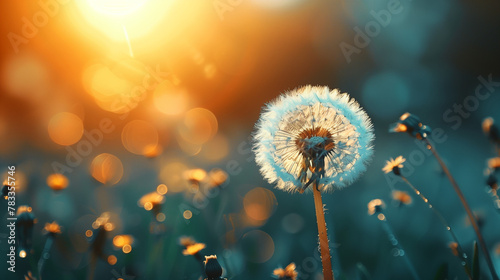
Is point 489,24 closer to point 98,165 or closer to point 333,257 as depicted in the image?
point 333,257

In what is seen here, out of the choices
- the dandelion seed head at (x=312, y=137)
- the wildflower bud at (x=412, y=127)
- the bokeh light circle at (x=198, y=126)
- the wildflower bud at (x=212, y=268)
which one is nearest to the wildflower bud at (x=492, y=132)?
the wildflower bud at (x=412, y=127)

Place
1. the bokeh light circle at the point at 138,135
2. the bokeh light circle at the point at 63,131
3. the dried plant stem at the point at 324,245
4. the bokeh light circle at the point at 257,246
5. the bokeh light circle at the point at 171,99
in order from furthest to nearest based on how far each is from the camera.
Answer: the bokeh light circle at the point at 138,135 → the bokeh light circle at the point at 171,99 → the bokeh light circle at the point at 63,131 → the bokeh light circle at the point at 257,246 → the dried plant stem at the point at 324,245

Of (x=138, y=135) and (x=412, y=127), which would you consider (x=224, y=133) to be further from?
(x=412, y=127)

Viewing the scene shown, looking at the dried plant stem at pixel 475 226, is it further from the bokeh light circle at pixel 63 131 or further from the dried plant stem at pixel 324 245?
the bokeh light circle at pixel 63 131

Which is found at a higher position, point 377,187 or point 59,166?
point 59,166

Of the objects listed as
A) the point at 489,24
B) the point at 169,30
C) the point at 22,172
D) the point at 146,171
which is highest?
the point at 169,30

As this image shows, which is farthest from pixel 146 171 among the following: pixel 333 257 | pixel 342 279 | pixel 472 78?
pixel 472 78

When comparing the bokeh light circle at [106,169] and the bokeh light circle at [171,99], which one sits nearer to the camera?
the bokeh light circle at [106,169]
